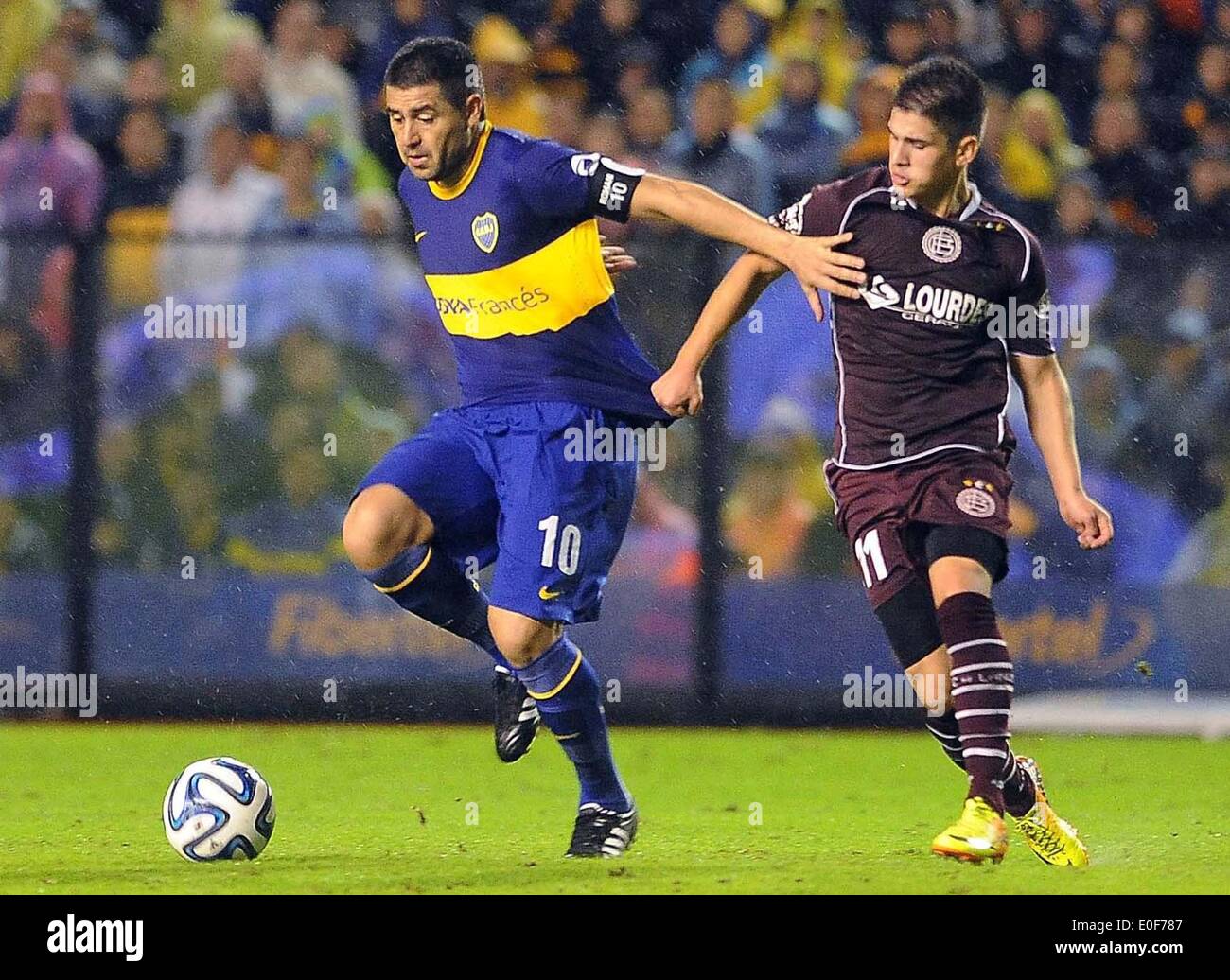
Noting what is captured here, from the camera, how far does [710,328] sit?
18.0 ft

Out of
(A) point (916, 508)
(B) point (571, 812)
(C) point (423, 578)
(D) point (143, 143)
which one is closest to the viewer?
(A) point (916, 508)

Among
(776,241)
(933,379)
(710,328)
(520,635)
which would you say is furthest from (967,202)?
(520,635)

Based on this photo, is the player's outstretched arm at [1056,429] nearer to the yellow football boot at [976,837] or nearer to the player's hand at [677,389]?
the yellow football boot at [976,837]

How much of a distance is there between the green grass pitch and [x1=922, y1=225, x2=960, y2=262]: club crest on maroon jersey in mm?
1584

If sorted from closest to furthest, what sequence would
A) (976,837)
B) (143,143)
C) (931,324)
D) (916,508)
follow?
(976,837) → (916,508) → (931,324) → (143,143)

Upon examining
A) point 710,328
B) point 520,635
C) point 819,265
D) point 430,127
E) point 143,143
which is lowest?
point 520,635

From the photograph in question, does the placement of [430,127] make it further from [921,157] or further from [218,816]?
[218,816]

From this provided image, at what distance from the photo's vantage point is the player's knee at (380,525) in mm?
5781

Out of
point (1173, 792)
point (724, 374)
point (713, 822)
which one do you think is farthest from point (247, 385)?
point (1173, 792)

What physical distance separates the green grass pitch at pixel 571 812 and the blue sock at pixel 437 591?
2.01ft

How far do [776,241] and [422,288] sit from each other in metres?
4.42

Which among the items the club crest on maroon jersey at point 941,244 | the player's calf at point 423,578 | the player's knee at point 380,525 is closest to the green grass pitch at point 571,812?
the player's calf at point 423,578

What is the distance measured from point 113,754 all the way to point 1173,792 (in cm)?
407

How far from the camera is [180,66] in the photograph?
11.0 m
